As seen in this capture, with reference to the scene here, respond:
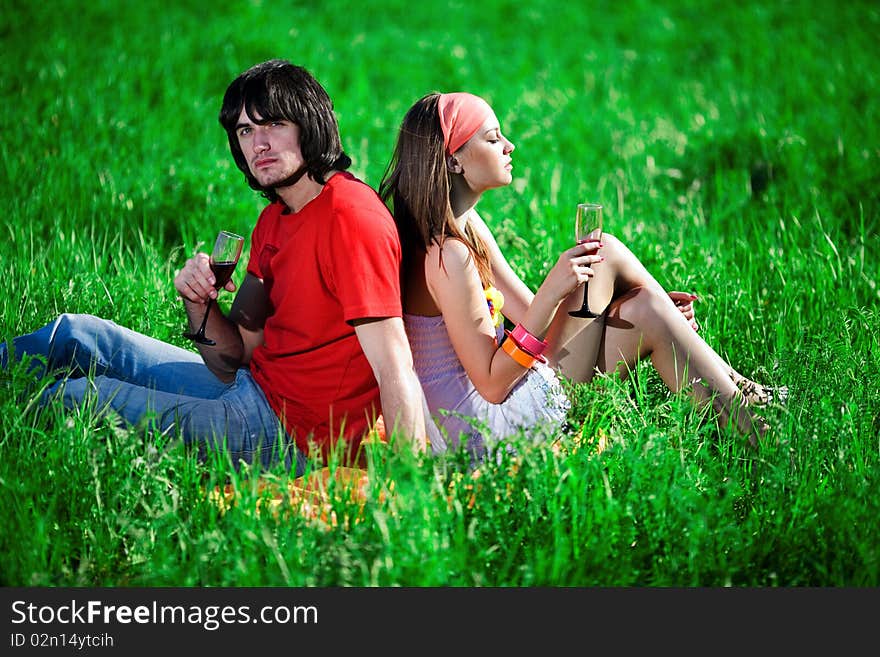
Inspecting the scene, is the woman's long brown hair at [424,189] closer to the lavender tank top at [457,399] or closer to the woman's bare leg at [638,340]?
the lavender tank top at [457,399]

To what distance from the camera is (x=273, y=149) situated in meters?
3.28

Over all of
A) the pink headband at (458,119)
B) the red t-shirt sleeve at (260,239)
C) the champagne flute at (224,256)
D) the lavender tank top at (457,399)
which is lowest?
the lavender tank top at (457,399)

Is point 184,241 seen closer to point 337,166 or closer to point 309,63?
point 337,166

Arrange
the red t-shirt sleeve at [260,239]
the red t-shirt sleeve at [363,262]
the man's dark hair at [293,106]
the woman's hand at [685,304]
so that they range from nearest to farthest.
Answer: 1. the red t-shirt sleeve at [363,262]
2. the man's dark hair at [293,106]
3. the red t-shirt sleeve at [260,239]
4. the woman's hand at [685,304]

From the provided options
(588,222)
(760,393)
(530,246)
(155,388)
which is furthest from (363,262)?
(530,246)

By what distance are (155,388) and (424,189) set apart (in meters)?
1.08

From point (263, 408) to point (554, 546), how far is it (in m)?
1.02

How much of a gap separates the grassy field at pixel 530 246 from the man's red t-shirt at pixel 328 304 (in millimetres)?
270

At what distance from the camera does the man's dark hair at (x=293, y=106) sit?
10.8 feet

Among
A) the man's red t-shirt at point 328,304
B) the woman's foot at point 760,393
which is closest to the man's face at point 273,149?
the man's red t-shirt at point 328,304

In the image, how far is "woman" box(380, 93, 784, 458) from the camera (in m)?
3.33

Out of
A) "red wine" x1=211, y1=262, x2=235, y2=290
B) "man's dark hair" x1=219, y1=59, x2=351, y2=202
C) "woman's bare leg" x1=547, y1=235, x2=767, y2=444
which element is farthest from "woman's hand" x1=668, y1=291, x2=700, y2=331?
"red wine" x1=211, y1=262, x2=235, y2=290

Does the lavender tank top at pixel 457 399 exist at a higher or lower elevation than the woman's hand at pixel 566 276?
lower

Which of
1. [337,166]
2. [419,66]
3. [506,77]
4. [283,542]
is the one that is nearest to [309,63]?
[419,66]
